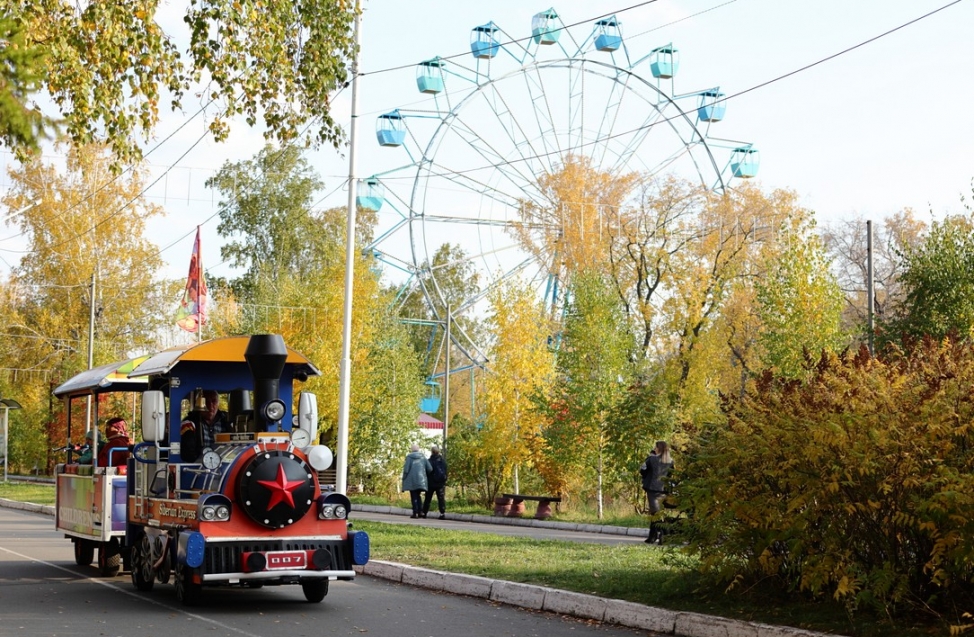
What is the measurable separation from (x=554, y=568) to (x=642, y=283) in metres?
32.9

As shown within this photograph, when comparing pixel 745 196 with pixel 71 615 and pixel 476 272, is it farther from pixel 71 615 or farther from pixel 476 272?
pixel 71 615

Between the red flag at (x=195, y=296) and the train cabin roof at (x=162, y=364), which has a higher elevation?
the red flag at (x=195, y=296)

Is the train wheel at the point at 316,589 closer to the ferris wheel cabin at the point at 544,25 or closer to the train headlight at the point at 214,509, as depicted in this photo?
the train headlight at the point at 214,509

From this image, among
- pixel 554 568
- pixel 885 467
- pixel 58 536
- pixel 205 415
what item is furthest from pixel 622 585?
pixel 58 536

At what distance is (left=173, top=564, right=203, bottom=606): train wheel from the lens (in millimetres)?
12750

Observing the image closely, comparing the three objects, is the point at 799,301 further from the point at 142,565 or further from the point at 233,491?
the point at 233,491

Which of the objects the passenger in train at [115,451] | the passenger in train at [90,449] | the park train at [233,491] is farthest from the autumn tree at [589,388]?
the park train at [233,491]

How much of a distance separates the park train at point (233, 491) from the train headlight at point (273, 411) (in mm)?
12

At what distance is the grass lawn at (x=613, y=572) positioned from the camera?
10.6m

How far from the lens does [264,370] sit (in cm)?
1320

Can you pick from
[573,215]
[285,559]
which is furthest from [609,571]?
[573,215]

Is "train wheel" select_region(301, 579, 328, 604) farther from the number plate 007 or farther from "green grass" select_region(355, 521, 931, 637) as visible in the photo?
"green grass" select_region(355, 521, 931, 637)

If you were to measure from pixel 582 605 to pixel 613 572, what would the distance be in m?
2.35

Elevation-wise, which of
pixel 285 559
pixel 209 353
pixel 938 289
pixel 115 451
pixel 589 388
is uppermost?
pixel 938 289
